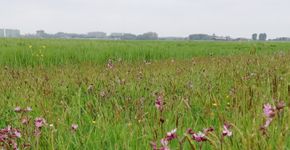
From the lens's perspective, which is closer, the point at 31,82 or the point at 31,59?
the point at 31,82

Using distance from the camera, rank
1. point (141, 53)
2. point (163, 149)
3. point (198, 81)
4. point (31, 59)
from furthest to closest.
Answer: point (141, 53) < point (31, 59) < point (198, 81) < point (163, 149)

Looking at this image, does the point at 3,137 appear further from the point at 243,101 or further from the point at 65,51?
the point at 65,51

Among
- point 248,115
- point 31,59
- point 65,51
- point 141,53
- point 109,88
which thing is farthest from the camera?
point 141,53

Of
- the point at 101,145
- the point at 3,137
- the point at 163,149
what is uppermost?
the point at 163,149

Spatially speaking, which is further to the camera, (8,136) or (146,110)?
(146,110)

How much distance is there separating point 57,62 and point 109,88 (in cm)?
580

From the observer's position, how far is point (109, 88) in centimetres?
369

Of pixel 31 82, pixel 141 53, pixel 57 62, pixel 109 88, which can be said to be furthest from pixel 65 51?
pixel 109 88

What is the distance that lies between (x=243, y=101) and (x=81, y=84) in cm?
240

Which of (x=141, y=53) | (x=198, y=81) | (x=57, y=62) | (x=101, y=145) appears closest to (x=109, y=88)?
(x=198, y=81)

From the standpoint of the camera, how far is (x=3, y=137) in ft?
5.61

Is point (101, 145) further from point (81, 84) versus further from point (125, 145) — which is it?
point (81, 84)

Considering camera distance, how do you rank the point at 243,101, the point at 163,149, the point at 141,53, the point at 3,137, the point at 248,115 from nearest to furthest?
the point at 163,149
the point at 3,137
the point at 248,115
the point at 243,101
the point at 141,53

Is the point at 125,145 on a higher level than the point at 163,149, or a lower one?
lower
